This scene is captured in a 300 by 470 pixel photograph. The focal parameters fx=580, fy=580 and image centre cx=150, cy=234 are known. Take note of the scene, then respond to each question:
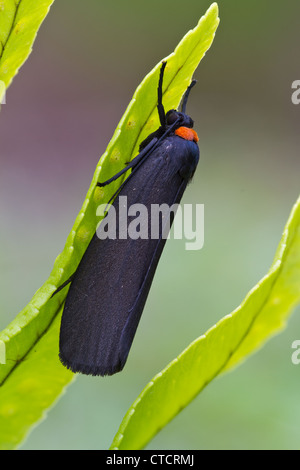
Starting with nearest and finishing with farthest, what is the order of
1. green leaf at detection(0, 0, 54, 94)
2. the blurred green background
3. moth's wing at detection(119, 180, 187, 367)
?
green leaf at detection(0, 0, 54, 94) → moth's wing at detection(119, 180, 187, 367) → the blurred green background

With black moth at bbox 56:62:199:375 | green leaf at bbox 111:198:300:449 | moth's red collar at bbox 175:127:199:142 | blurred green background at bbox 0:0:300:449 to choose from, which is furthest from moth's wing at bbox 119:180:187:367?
blurred green background at bbox 0:0:300:449

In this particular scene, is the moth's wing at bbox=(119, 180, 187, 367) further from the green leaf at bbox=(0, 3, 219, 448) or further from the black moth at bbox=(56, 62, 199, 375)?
the green leaf at bbox=(0, 3, 219, 448)

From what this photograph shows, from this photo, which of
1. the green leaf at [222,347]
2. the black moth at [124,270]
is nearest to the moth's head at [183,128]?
the black moth at [124,270]

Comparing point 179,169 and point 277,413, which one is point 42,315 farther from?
point 277,413

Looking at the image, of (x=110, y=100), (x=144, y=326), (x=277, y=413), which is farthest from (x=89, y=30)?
(x=277, y=413)

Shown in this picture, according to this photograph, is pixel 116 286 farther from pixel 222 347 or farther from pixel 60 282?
pixel 222 347

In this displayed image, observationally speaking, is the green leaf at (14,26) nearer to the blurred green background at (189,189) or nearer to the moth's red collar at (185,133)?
the moth's red collar at (185,133)

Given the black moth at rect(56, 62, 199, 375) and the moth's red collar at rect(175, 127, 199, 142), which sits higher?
the moth's red collar at rect(175, 127, 199, 142)
